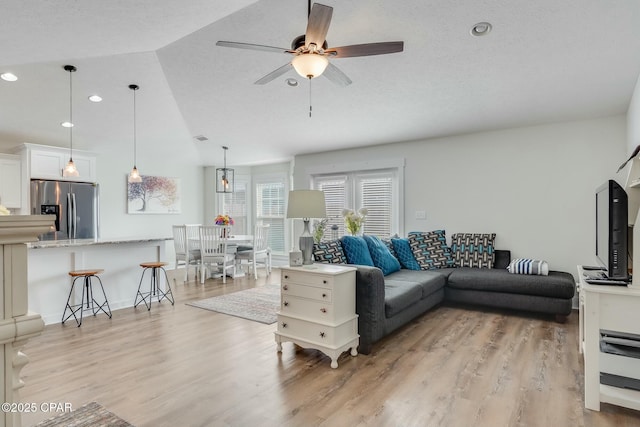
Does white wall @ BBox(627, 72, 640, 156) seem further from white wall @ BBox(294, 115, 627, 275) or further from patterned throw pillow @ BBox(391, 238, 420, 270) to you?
patterned throw pillow @ BBox(391, 238, 420, 270)

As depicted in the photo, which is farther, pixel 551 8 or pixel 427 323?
pixel 427 323

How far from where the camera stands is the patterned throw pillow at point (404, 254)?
15.3 ft

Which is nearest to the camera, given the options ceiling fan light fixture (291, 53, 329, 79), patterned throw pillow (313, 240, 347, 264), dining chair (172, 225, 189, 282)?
ceiling fan light fixture (291, 53, 329, 79)

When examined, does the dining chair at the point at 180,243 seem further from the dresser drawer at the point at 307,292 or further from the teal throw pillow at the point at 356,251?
the dresser drawer at the point at 307,292

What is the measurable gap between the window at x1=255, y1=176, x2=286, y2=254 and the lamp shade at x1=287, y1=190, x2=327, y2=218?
15.7 ft

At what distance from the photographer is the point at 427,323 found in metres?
3.80

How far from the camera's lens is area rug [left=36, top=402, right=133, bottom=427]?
1960 millimetres

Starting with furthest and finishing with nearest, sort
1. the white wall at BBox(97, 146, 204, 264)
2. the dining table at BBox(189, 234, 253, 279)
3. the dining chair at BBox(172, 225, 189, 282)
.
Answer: the white wall at BBox(97, 146, 204, 264)
the dining table at BBox(189, 234, 253, 279)
the dining chair at BBox(172, 225, 189, 282)

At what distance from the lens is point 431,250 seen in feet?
15.8

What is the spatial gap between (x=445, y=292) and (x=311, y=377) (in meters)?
2.51

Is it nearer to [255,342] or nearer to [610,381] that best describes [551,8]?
[610,381]

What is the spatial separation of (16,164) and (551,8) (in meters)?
6.99

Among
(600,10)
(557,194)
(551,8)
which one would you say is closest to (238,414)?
(551,8)

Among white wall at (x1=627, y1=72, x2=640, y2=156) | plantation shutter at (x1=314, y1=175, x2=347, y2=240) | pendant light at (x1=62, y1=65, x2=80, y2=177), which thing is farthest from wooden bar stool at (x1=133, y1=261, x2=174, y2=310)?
white wall at (x1=627, y1=72, x2=640, y2=156)
